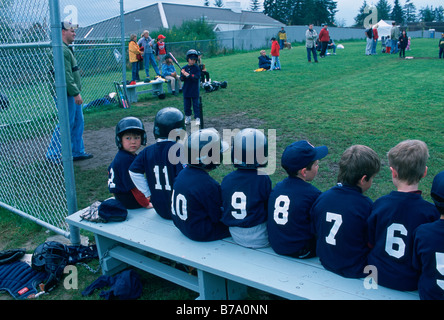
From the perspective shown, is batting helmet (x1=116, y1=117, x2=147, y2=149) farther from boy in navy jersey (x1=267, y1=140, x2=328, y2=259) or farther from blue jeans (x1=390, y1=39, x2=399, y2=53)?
blue jeans (x1=390, y1=39, x2=399, y2=53)

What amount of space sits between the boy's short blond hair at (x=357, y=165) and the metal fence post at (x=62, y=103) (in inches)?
111

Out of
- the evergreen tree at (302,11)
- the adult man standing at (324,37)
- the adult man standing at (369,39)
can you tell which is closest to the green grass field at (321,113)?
the adult man standing at (324,37)

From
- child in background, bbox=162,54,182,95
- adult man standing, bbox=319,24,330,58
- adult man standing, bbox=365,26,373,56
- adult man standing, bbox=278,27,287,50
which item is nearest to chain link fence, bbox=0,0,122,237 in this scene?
child in background, bbox=162,54,182,95

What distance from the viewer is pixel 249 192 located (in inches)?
126

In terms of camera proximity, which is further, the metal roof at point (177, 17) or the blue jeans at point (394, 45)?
the metal roof at point (177, 17)

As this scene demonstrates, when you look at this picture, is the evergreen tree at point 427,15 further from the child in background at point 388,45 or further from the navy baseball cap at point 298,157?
the navy baseball cap at point 298,157

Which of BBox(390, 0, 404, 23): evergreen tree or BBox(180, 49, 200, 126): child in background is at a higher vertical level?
BBox(390, 0, 404, 23): evergreen tree

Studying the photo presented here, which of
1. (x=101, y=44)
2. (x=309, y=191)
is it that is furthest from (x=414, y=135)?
(x=101, y=44)

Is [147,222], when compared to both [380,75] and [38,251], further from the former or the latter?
[380,75]

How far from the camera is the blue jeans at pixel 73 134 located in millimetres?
6789

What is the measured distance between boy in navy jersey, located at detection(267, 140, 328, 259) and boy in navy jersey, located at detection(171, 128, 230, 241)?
1.90 ft

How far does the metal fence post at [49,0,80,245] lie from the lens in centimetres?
373

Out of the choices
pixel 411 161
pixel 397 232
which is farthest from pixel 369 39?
pixel 397 232

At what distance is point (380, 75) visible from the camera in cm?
1592
